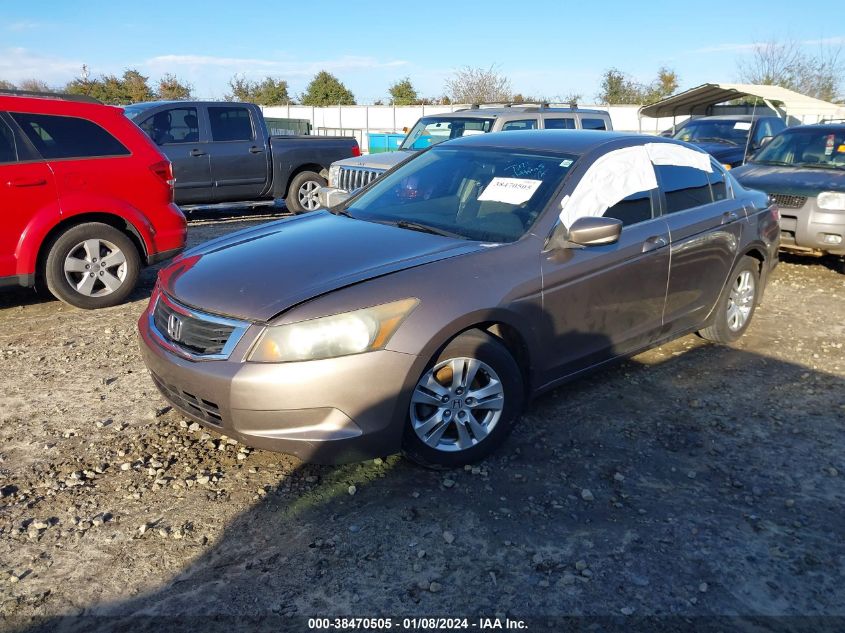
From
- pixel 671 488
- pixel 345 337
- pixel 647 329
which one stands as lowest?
pixel 671 488

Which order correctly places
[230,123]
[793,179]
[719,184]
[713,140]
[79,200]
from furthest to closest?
[713,140] < [230,123] < [793,179] < [79,200] < [719,184]

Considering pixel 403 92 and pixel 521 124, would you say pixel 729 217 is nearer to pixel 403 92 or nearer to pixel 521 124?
pixel 521 124

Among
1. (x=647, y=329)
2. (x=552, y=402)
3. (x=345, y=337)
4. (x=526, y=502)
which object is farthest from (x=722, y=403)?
(x=345, y=337)

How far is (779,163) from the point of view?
913 centimetres

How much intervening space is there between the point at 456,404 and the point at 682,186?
2.51 meters

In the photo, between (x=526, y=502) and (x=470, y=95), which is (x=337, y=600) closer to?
(x=526, y=502)

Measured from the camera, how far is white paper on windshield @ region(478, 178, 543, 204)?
159 inches

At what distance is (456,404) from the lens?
3.46 meters

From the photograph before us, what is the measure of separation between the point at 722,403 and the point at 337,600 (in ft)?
9.72

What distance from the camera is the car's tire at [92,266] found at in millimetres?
5934

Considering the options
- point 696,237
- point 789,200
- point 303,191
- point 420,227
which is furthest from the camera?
→ point 303,191

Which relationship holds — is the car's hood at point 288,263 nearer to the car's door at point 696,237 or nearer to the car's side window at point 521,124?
the car's door at point 696,237

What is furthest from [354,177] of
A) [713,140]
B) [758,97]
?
[758,97]

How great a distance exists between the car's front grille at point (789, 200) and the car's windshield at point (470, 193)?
500 cm
